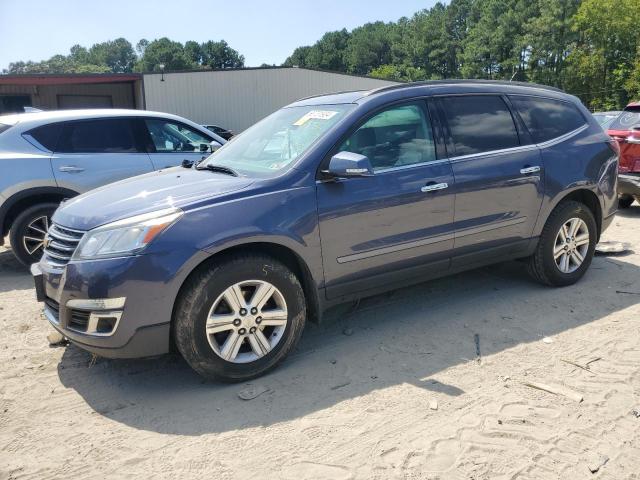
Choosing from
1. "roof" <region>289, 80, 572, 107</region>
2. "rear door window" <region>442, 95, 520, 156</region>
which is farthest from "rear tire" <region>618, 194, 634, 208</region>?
"rear door window" <region>442, 95, 520, 156</region>

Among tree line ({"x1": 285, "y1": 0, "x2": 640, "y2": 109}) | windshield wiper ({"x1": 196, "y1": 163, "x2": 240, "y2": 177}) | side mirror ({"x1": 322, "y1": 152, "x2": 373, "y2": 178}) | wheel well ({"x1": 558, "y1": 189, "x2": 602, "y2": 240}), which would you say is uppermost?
tree line ({"x1": 285, "y1": 0, "x2": 640, "y2": 109})

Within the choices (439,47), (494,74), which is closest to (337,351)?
(494,74)

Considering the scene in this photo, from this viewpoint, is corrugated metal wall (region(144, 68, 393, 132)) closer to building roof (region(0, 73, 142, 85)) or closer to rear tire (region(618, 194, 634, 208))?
building roof (region(0, 73, 142, 85))

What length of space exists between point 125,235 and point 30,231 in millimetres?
3356

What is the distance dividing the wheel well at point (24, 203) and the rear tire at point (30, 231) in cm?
10

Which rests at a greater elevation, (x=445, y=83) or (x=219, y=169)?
(x=445, y=83)

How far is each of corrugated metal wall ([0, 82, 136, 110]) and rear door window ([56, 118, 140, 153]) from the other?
21.4 m

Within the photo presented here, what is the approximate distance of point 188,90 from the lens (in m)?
29.2

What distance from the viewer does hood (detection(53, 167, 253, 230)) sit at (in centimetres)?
316

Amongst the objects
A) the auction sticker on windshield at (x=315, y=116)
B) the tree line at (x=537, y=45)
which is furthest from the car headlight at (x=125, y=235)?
the tree line at (x=537, y=45)

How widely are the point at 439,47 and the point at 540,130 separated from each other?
8685 cm

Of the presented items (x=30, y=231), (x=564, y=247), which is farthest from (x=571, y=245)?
(x=30, y=231)

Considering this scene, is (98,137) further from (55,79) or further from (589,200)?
(55,79)

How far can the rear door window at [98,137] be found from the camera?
5.91 m
